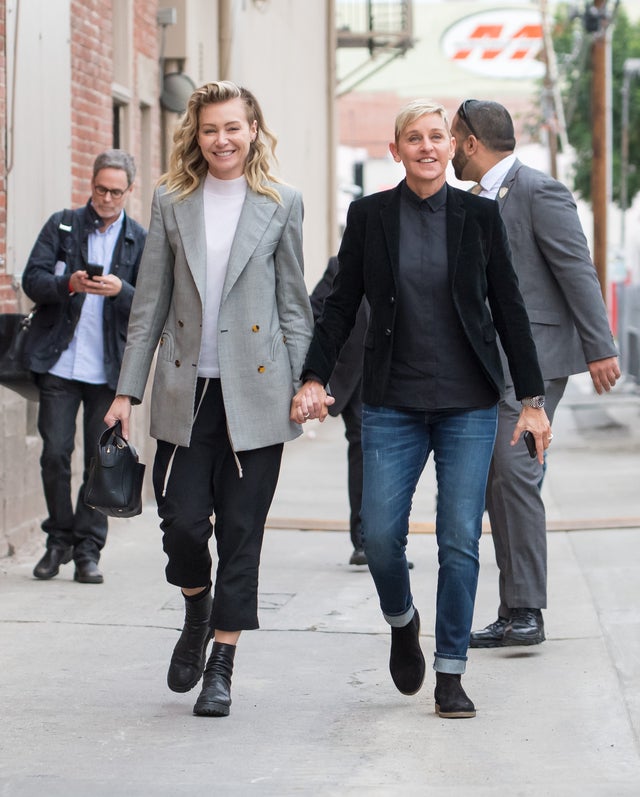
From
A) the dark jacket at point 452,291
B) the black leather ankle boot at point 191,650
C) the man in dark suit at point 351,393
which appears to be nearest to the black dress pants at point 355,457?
the man in dark suit at point 351,393

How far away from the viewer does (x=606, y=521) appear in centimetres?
989

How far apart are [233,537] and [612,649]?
189cm

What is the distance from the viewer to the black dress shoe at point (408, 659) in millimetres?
5258

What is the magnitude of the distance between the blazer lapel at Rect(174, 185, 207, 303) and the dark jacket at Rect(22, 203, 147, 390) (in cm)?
223

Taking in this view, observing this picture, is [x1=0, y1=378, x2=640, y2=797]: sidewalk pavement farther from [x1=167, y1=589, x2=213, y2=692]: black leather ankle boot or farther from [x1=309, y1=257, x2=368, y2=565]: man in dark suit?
[x1=309, y1=257, x2=368, y2=565]: man in dark suit

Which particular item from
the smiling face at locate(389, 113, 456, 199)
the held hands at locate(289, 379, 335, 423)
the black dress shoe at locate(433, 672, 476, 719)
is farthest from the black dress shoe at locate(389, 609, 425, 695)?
the smiling face at locate(389, 113, 456, 199)

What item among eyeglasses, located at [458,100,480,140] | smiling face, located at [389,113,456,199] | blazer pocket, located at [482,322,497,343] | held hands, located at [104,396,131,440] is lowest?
held hands, located at [104,396,131,440]

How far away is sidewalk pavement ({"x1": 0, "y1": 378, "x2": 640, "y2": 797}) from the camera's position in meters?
4.54

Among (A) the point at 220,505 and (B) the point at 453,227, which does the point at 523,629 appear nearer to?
(A) the point at 220,505

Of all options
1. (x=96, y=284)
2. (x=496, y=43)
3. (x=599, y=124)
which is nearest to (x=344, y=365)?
(x=96, y=284)

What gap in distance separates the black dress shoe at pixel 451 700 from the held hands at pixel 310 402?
0.94 m

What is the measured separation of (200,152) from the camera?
17.1 feet

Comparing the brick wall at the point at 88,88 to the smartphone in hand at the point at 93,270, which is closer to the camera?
the smartphone in hand at the point at 93,270

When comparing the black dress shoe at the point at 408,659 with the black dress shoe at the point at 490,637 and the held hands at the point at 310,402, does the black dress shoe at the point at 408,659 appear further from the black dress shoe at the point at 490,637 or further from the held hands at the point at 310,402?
the black dress shoe at the point at 490,637
